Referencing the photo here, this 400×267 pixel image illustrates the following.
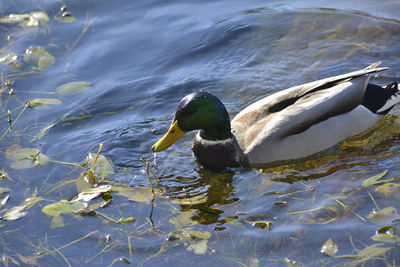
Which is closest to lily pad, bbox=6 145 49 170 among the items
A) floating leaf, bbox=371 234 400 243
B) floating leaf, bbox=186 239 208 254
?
floating leaf, bbox=186 239 208 254

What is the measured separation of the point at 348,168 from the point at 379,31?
110 inches

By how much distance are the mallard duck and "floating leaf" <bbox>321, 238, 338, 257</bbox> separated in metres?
1.37

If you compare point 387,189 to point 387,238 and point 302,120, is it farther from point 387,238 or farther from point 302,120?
point 302,120

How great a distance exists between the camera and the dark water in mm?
4992

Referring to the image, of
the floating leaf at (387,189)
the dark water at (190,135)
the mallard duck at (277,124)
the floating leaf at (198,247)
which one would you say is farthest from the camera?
the mallard duck at (277,124)

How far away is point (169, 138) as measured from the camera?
5875 mm

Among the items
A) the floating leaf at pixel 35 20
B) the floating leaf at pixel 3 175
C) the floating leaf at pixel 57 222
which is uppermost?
the floating leaf at pixel 35 20

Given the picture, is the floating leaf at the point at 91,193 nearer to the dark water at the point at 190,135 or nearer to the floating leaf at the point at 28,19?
the dark water at the point at 190,135

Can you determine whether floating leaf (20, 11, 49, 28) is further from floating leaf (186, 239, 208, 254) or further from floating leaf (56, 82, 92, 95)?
floating leaf (186, 239, 208, 254)

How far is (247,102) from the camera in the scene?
713 cm

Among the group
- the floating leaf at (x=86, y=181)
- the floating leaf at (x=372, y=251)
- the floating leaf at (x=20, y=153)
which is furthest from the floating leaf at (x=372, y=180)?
the floating leaf at (x=20, y=153)

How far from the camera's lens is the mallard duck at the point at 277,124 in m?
5.91

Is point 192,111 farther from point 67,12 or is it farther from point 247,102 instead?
point 67,12

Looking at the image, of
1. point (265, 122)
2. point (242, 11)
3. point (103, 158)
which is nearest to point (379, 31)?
point (242, 11)
